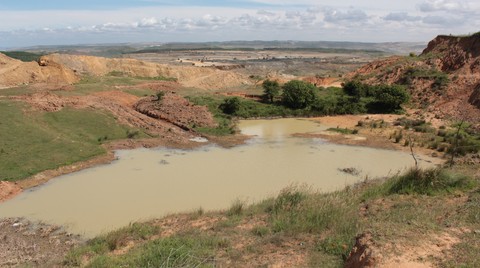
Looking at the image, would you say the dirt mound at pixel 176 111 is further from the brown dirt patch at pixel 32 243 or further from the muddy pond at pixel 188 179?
the brown dirt patch at pixel 32 243

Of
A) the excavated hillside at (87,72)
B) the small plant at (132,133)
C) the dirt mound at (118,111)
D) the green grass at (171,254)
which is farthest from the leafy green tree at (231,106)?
the green grass at (171,254)

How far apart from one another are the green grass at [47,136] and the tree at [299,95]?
547 inches

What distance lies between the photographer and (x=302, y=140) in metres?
25.1

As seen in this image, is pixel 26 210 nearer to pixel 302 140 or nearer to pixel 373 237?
pixel 373 237

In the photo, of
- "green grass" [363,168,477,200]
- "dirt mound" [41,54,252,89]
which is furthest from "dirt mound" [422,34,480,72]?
"green grass" [363,168,477,200]

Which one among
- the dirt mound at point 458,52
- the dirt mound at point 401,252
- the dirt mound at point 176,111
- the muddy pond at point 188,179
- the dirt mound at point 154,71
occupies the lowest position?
the muddy pond at point 188,179

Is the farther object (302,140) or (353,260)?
(302,140)

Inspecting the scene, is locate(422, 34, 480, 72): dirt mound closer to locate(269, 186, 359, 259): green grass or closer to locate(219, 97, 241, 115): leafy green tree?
locate(219, 97, 241, 115): leafy green tree

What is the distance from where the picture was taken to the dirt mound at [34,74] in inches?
1449

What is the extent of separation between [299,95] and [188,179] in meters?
17.6

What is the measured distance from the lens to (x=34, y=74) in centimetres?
3806

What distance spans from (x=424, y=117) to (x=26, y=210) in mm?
26908

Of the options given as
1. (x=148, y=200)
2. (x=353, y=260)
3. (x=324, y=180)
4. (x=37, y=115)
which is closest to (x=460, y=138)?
(x=324, y=180)

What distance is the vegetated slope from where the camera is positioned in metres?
31.6
